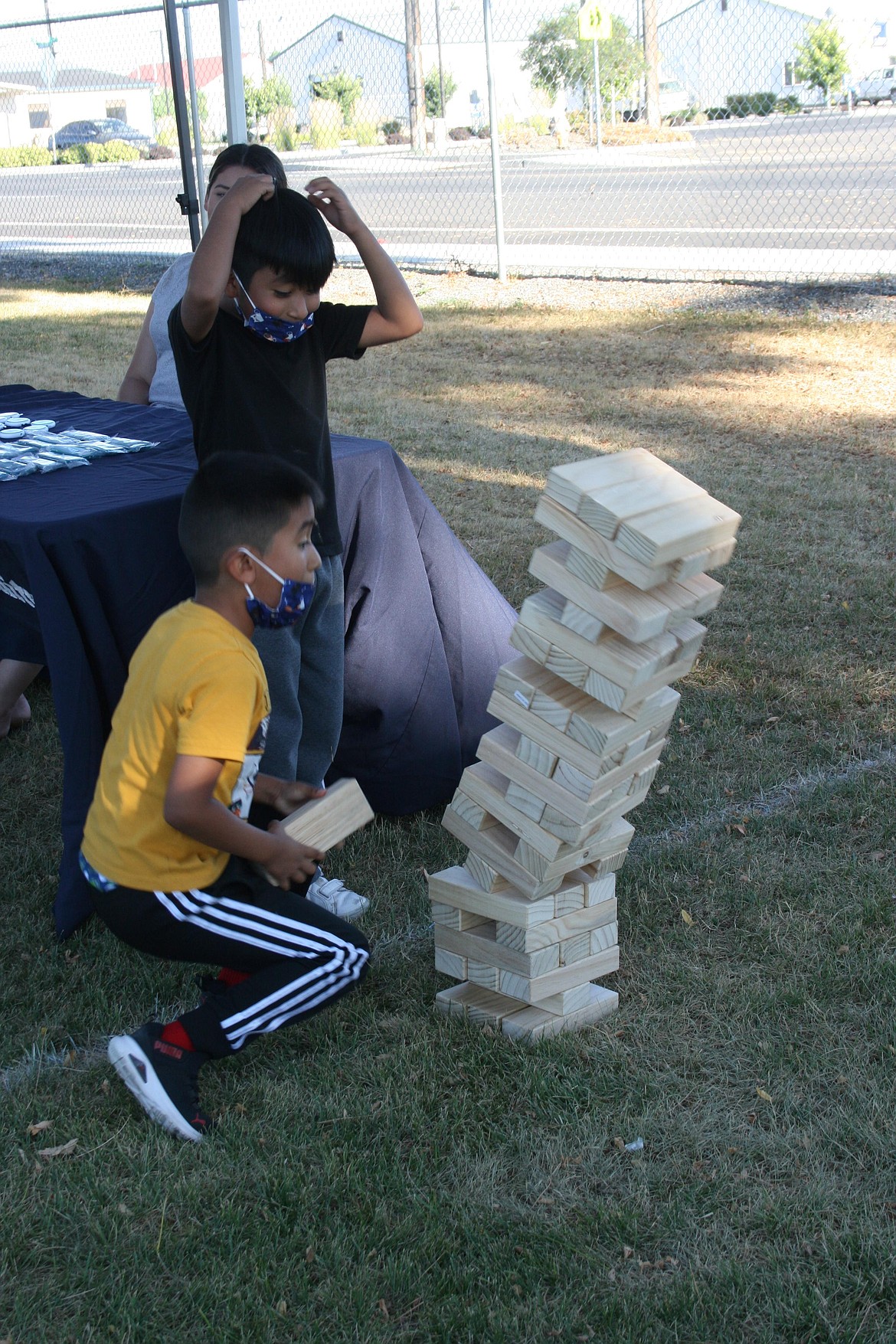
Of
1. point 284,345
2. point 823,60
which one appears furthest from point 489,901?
point 823,60

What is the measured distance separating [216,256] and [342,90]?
2952 centimetres

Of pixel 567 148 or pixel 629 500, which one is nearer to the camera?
pixel 629 500

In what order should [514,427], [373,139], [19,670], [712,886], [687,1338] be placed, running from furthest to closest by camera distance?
[373,139] → [514,427] → [19,670] → [712,886] → [687,1338]

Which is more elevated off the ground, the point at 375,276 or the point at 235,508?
the point at 375,276

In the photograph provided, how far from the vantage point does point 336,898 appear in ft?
10.3

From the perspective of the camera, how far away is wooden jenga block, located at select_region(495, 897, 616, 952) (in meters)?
2.51

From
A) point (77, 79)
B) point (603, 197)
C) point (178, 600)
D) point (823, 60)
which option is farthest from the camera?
point (823, 60)

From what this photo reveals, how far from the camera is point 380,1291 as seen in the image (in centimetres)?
200

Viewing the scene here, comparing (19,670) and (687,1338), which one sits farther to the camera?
(19,670)

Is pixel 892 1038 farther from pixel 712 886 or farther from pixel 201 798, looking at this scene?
pixel 201 798

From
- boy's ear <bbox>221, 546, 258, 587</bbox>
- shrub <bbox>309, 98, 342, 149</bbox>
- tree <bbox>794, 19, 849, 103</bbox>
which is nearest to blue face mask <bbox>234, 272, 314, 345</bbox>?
boy's ear <bbox>221, 546, 258, 587</bbox>

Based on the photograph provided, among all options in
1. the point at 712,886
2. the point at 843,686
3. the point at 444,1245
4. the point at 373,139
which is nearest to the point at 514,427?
the point at 843,686

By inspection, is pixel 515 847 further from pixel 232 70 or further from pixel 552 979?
pixel 232 70

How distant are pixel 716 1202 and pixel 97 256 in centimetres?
1568
